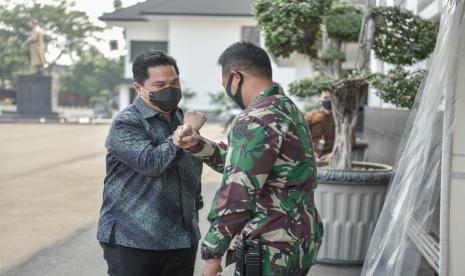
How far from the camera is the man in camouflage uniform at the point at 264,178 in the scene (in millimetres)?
2641

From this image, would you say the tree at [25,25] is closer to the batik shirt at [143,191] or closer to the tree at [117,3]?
the tree at [117,3]

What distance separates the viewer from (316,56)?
7059mm

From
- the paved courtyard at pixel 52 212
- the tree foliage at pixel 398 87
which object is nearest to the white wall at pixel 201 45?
the paved courtyard at pixel 52 212

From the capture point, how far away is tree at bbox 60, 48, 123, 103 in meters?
66.9

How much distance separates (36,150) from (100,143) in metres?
3.67

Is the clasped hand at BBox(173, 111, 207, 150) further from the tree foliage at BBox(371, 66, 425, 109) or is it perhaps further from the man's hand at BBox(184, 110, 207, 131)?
the tree foliage at BBox(371, 66, 425, 109)

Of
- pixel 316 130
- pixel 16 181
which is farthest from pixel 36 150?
pixel 316 130

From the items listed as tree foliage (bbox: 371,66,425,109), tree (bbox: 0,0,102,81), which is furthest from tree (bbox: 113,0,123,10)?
tree foliage (bbox: 371,66,425,109)

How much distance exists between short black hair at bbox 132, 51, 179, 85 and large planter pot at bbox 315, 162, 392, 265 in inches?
125

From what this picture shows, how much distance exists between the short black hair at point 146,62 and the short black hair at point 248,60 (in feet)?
1.56

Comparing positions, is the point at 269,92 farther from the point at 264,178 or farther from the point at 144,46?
the point at 144,46

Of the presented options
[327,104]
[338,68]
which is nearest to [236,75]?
[338,68]

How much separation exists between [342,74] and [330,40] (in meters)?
0.41

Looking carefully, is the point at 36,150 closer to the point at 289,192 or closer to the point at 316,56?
the point at 316,56
